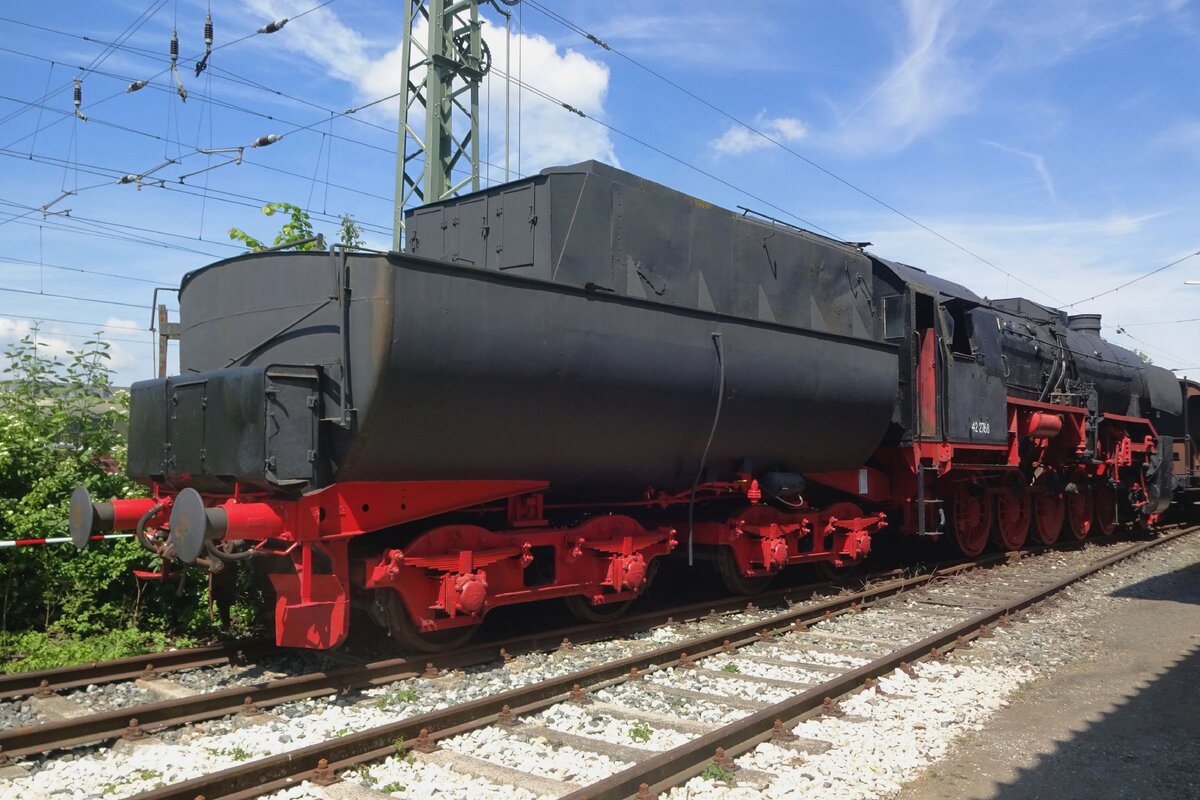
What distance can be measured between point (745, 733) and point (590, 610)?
3.06 meters

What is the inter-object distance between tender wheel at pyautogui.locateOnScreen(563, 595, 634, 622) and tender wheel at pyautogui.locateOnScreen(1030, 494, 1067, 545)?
9661 millimetres

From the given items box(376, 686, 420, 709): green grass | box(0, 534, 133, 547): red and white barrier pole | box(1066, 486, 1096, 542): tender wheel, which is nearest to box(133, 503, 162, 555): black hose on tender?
box(0, 534, 133, 547): red and white barrier pole

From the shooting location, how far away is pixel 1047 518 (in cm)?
1508

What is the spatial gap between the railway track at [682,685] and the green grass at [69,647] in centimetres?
196

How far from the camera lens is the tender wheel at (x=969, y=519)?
498 inches

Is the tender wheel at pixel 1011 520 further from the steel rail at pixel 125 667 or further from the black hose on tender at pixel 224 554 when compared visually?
the black hose on tender at pixel 224 554

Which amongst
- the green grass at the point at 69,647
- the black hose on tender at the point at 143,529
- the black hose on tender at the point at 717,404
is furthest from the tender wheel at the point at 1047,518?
the black hose on tender at the point at 143,529

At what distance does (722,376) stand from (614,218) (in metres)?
1.61

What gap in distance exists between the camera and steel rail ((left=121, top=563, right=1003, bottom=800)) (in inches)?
161

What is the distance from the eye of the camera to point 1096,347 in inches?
666

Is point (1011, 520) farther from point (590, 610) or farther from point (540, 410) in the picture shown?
point (540, 410)

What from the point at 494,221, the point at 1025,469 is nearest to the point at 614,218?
the point at 494,221

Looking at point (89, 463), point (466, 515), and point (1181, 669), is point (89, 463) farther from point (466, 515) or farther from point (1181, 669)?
point (1181, 669)

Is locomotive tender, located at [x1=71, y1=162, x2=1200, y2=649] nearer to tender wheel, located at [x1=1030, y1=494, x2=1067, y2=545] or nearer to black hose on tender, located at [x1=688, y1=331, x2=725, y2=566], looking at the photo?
black hose on tender, located at [x1=688, y1=331, x2=725, y2=566]
